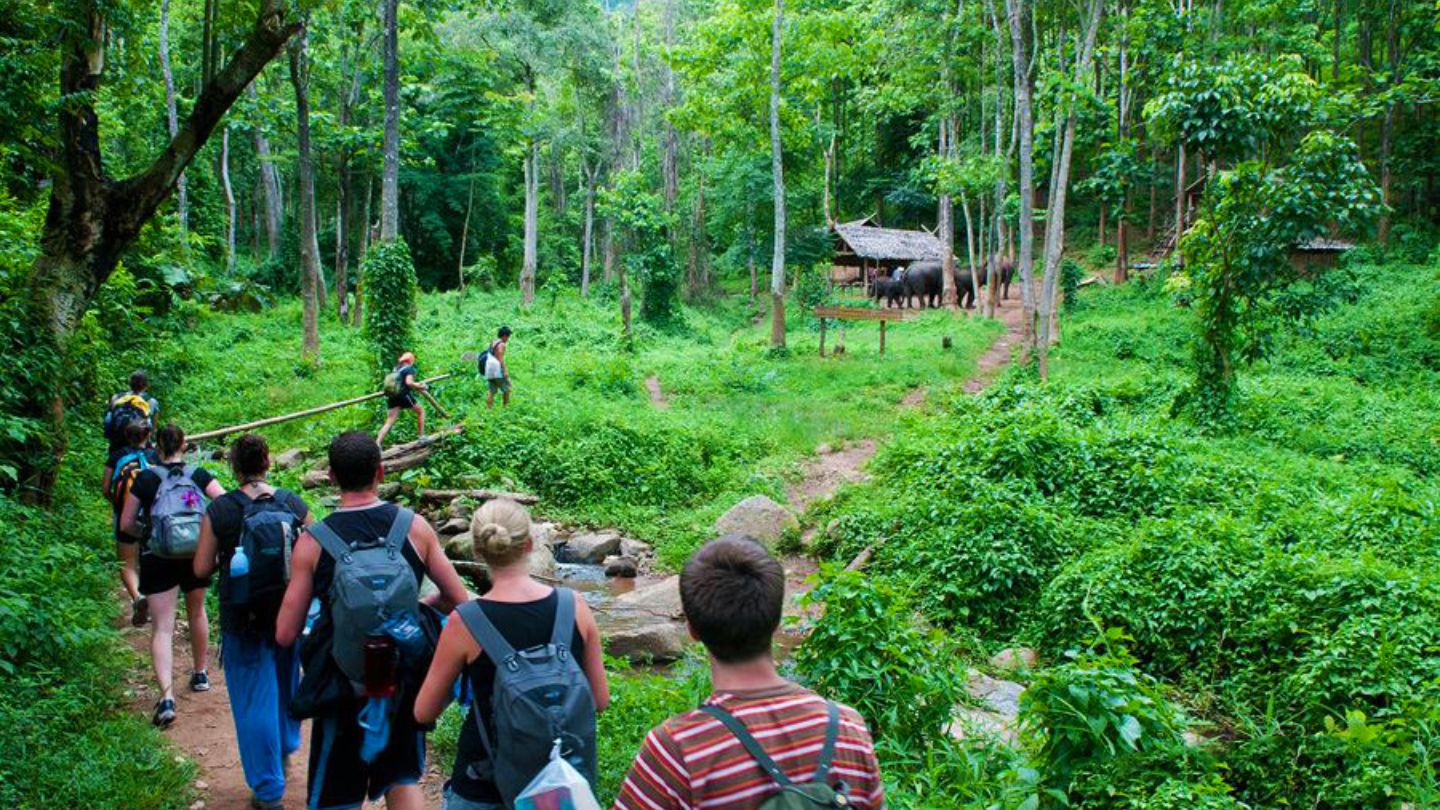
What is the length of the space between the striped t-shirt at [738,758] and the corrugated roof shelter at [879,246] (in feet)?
101

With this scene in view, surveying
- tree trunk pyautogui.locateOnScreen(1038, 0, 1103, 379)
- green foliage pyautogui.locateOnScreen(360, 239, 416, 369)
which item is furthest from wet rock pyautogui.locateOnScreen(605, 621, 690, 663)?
tree trunk pyautogui.locateOnScreen(1038, 0, 1103, 379)

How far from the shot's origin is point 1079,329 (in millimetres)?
22156

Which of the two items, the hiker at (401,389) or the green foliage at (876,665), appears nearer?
the green foliage at (876,665)

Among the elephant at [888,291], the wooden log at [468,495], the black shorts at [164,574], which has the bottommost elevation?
the wooden log at [468,495]

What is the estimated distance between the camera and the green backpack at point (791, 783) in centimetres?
188

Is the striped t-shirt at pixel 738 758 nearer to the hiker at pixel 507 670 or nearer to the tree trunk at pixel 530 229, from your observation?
the hiker at pixel 507 670

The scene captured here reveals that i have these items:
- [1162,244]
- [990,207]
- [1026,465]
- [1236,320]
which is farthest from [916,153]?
[1026,465]

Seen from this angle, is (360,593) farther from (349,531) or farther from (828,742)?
(828,742)

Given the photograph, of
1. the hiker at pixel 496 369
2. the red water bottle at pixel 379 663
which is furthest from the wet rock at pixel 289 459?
the red water bottle at pixel 379 663

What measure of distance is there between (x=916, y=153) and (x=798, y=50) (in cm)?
1955

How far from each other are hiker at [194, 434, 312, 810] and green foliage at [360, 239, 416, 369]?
11.4m

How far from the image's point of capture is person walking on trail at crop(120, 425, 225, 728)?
4.75m

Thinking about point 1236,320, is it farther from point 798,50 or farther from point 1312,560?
point 798,50

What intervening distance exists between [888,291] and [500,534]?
27251 mm
